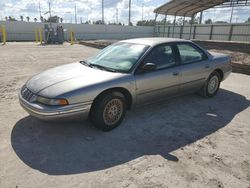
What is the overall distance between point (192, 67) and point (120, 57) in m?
1.66

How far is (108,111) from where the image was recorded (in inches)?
142

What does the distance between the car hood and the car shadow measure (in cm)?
77

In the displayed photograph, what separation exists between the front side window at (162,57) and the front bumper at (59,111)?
1.46 metres

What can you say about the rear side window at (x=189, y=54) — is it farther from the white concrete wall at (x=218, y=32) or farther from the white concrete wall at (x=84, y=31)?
the white concrete wall at (x=84, y=31)

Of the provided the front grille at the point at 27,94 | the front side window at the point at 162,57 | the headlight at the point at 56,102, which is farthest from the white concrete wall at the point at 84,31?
the headlight at the point at 56,102

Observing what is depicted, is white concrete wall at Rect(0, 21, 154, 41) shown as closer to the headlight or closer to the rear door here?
the rear door

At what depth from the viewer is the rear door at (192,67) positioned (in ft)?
15.1

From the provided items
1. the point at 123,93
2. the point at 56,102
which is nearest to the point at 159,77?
the point at 123,93

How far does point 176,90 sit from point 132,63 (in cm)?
124

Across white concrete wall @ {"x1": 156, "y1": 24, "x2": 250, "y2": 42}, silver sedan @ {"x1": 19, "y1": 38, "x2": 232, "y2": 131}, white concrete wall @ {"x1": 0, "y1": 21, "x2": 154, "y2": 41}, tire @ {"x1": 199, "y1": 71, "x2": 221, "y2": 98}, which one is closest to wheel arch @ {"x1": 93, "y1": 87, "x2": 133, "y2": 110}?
silver sedan @ {"x1": 19, "y1": 38, "x2": 232, "y2": 131}

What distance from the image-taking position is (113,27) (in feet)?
121

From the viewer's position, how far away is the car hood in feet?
11.1

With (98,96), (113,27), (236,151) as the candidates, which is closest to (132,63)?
(98,96)

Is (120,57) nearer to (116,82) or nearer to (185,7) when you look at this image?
(116,82)
